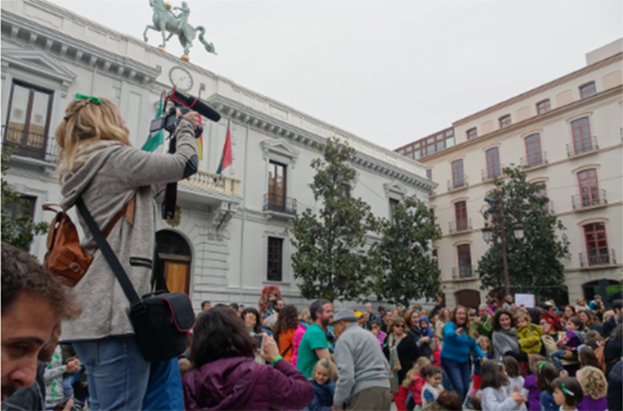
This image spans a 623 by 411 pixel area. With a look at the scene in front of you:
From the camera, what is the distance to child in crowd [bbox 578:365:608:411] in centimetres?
518

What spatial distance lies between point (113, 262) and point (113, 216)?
8.8 inches

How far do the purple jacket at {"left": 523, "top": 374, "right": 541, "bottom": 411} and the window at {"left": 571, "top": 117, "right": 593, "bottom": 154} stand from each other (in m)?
27.6

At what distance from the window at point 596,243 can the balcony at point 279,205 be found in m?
20.0

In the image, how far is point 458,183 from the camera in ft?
118

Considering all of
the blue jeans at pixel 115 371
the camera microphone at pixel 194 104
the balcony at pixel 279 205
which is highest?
the balcony at pixel 279 205

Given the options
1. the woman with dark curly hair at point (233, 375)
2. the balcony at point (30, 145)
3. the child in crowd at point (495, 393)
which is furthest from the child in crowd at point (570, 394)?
the balcony at point (30, 145)

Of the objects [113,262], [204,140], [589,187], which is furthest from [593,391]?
[589,187]

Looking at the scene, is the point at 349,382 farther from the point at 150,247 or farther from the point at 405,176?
the point at 405,176

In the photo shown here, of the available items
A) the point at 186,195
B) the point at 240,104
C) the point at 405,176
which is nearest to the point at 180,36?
the point at 240,104

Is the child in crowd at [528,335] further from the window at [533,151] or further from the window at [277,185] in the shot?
the window at [533,151]

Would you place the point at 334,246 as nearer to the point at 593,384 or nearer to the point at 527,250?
the point at 527,250

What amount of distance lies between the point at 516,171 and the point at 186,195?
2136 centimetres

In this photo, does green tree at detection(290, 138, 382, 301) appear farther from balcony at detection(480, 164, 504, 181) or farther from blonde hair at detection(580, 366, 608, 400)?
balcony at detection(480, 164, 504, 181)

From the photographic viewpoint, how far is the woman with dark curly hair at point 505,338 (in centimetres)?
780
